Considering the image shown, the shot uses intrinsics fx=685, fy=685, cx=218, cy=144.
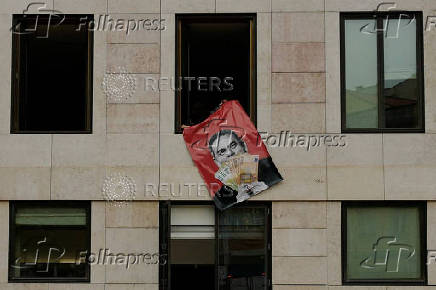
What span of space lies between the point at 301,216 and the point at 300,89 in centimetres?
242

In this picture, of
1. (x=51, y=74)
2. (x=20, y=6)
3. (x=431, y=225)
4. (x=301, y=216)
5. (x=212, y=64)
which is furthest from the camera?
(x=212, y=64)

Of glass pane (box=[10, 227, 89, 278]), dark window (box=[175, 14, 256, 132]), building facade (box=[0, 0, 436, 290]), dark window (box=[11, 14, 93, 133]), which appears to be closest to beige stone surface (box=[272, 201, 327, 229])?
building facade (box=[0, 0, 436, 290])

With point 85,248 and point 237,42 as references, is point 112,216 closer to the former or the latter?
point 85,248

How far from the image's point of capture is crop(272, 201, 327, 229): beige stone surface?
12.9m

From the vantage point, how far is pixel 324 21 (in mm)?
13195

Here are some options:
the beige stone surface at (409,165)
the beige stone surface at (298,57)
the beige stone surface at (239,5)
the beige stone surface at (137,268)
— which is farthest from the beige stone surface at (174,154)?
the beige stone surface at (409,165)

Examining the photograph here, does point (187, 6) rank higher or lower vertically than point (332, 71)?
higher

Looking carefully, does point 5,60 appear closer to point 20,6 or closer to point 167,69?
point 20,6

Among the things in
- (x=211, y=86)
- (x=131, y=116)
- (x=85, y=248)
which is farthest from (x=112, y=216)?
(x=211, y=86)

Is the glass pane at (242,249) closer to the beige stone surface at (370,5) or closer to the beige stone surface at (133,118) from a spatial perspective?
the beige stone surface at (133,118)

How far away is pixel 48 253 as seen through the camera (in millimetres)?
13336

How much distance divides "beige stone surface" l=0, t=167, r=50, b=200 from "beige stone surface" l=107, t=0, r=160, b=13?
336cm

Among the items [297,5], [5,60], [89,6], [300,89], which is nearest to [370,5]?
[297,5]

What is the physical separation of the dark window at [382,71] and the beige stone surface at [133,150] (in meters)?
3.68
